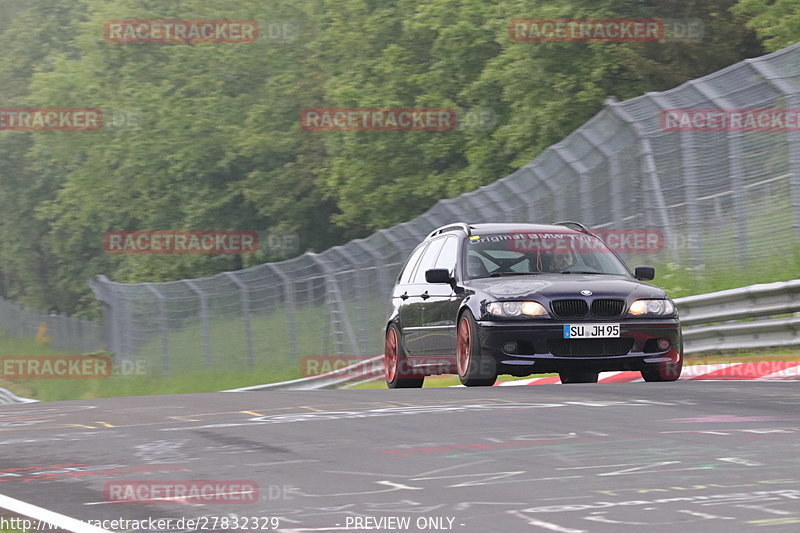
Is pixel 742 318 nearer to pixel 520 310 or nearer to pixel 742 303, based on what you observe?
pixel 742 303

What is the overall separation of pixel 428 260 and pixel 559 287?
2.72 m

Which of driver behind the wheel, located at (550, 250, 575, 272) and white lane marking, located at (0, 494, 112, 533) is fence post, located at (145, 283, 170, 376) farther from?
white lane marking, located at (0, 494, 112, 533)

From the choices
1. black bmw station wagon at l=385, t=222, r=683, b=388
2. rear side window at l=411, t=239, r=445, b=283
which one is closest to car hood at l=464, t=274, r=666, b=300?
black bmw station wagon at l=385, t=222, r=683, b=388

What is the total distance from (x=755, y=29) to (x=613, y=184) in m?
19.2

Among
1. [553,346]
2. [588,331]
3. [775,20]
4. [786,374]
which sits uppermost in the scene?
[775,20]

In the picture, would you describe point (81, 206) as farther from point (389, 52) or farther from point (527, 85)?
point (527, 85)

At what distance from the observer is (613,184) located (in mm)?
20219

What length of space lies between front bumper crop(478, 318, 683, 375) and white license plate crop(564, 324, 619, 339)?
1.5 inches

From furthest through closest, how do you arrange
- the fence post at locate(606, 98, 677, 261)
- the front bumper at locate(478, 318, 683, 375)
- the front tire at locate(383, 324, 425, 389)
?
the fence post at locate(606, 98, 677, 261), the front tire at locate(383, 324, 425, 389), the front bumper at locate(478, 318, 683, 375)

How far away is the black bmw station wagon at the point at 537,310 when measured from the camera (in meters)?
12.8

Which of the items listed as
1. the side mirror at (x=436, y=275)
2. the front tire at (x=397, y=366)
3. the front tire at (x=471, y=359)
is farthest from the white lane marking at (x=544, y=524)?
the front tire at (x=397, y=366)

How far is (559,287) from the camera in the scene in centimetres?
1296

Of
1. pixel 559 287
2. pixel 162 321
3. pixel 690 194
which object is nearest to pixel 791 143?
pixel 690 194

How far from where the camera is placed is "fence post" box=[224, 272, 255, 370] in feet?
106
